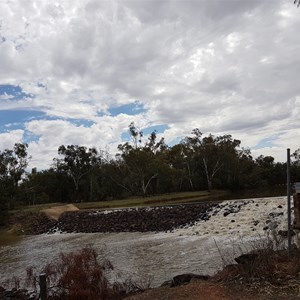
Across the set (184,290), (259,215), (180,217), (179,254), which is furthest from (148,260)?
(180,217)

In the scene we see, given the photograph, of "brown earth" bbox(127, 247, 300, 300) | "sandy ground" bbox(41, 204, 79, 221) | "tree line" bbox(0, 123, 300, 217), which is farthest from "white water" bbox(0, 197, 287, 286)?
"tree line" bbox(0, 123, 300, 217)

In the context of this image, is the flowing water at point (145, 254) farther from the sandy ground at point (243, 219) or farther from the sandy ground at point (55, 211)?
the sandy ground at point (55, 211)

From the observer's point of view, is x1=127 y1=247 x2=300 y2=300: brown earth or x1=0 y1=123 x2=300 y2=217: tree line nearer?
x1=127 y1=247 x2=300 y2=300: brown earth

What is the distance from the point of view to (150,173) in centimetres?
6850

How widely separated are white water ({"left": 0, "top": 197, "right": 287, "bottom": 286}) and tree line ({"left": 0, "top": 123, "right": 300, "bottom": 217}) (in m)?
39.2

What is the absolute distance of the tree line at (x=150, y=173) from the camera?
69213 millimetres

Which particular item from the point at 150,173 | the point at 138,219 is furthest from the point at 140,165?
the point at 138,219

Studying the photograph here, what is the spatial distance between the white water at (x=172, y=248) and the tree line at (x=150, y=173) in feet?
129

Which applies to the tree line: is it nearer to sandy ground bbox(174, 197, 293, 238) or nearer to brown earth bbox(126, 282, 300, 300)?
sandy ground bbox(174, 197, 293, 238)

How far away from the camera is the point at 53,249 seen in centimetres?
2361

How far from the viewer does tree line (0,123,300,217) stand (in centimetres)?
6921

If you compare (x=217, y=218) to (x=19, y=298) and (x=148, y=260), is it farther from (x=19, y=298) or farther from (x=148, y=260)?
(x=19, y=298)

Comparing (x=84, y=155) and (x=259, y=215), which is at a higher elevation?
(x=84, y=155)

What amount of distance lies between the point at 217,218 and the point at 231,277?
20421 millimetres
